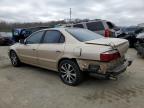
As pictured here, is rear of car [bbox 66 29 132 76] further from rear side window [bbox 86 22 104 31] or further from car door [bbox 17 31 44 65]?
rear side window [bbox 86 22 104 31]

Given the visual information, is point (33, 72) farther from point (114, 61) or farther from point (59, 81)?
point (114, 61)

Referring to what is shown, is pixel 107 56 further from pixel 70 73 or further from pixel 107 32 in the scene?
pixel 107 32

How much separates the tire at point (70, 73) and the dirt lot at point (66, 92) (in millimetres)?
162

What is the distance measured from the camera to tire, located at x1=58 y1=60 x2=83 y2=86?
484cm

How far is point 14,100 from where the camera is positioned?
4.21 metres

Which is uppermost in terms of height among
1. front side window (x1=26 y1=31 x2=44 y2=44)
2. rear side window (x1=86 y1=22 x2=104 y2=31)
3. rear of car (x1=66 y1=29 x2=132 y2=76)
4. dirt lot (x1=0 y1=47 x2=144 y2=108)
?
rear side window (x1=86 y1=22 x2=104 y2=31)

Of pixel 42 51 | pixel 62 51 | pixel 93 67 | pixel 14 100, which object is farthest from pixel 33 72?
pixel 93 67

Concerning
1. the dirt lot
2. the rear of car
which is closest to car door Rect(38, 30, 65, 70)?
the dirt lot

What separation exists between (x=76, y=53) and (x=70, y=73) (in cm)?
64

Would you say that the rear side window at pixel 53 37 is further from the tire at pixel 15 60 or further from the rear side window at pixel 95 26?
the rear side window at pixel 95 26

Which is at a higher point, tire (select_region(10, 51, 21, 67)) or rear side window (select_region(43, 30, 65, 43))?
rear side window (select_region(43, 30, 65, 43))

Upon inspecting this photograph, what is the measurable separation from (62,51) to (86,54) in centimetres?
84

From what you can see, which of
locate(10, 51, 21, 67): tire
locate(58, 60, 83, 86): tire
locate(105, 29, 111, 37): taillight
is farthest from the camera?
locate(105, 29, 111, 37): taillight

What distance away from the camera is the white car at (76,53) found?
4.39 metres
